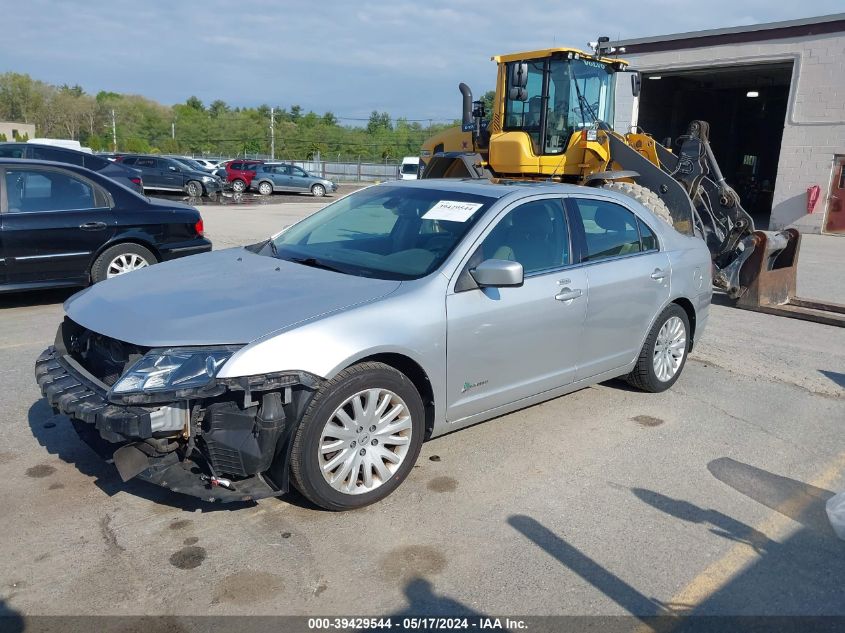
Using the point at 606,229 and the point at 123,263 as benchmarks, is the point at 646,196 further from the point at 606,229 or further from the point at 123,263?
the point at 123,263

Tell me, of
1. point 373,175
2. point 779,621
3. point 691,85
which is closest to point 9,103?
point 373,175

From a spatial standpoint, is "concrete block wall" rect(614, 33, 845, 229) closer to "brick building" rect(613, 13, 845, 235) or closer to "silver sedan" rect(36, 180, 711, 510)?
"brick building" rect(613, 13, 845, 235)

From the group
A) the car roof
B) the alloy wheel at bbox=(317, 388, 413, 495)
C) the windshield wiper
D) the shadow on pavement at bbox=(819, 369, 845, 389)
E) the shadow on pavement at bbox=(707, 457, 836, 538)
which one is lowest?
the shadow on pavement at bbox=(707, 457, 836, 538)

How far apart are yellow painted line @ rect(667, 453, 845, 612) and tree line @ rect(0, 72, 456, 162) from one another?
62948 mm

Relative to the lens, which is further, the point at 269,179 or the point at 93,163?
the point at 269,179

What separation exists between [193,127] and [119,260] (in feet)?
288

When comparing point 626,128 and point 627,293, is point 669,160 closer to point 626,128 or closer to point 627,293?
point 627,293

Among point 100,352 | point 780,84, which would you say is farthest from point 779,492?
point 780,84

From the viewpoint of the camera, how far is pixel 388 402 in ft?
12.0

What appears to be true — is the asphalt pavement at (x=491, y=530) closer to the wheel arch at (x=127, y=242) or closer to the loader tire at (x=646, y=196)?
the wheel arch at (x=127, y=242)

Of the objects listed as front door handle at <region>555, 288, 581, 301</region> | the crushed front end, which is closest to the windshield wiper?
the crushed front end

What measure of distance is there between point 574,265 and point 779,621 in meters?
2.41

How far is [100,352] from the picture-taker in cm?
362

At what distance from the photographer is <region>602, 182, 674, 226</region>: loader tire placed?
9508mm
